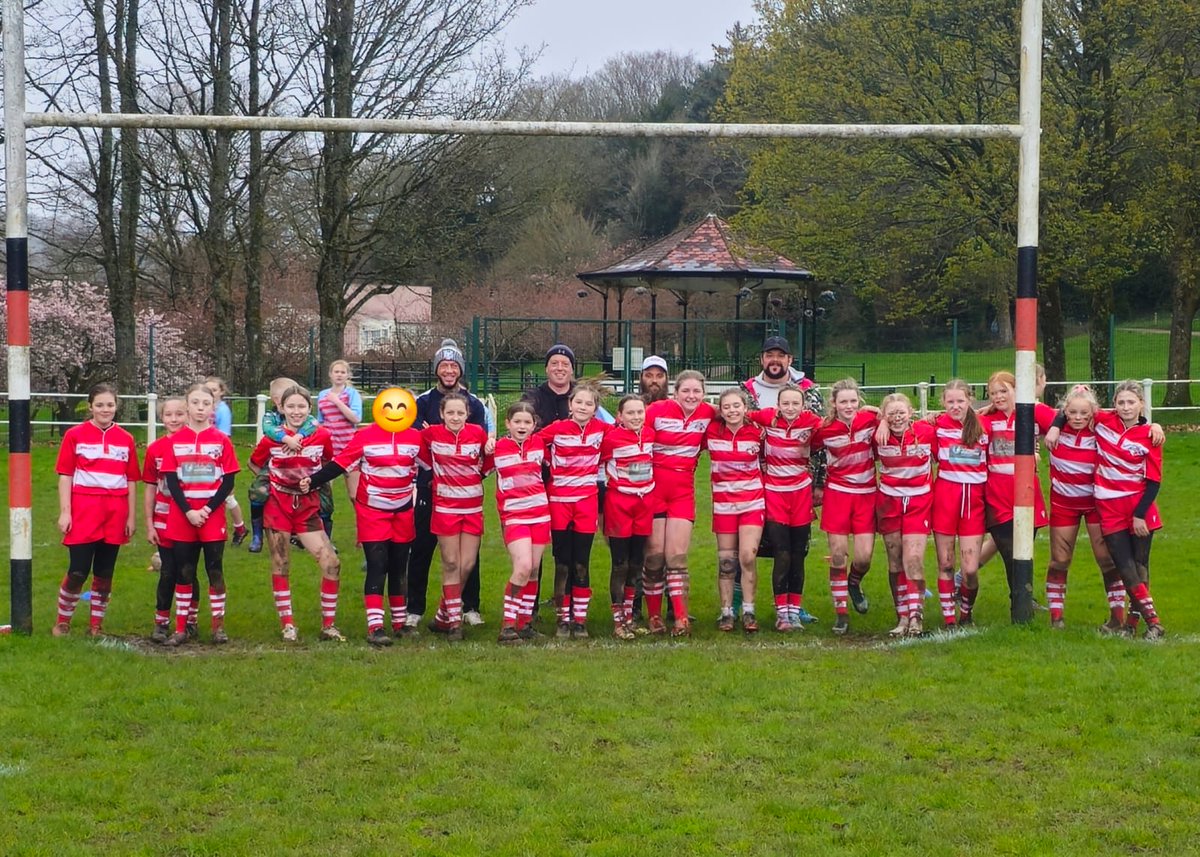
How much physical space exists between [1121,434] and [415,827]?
5.40 meters

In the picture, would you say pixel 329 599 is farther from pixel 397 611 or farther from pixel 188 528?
pixel 188 528

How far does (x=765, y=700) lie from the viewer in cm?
674

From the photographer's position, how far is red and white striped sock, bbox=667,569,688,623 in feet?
28.3

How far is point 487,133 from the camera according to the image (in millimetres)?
8188

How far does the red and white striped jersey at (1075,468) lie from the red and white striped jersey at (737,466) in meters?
1.88

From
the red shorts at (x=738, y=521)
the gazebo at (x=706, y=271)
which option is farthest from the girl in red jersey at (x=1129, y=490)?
the gazebo at (x=706, y=271)

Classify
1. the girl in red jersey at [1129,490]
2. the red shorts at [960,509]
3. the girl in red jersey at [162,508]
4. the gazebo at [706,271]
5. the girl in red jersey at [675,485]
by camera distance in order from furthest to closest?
the gazebo at [706,271]
the girl in red jersey at [675,485]
the red shorts at [960,509]
the girl in red jersey at [162,508]
the girl in red jersey at [1129,490]

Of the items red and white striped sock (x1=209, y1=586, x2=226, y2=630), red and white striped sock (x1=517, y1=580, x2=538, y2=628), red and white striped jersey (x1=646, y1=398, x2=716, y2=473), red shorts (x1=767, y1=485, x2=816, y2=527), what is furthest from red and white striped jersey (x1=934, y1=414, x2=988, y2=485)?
red and white striped sock (x1=209, y1=586, x2=226, y2=630)

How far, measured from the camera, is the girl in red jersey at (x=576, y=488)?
8.48 metres

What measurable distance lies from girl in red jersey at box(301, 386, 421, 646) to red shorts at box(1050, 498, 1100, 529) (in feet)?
13.6

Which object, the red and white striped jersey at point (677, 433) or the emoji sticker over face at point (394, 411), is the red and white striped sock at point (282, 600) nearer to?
the emoji sticker over face at point (394, 411)

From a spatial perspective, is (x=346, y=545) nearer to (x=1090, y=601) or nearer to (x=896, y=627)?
(x=896, y=627)

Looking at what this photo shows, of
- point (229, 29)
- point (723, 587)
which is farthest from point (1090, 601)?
point (229, 29)

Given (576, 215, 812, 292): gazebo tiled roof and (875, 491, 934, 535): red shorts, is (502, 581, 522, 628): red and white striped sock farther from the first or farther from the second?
(576, 215, 812, 292): gazebo tiled roof
